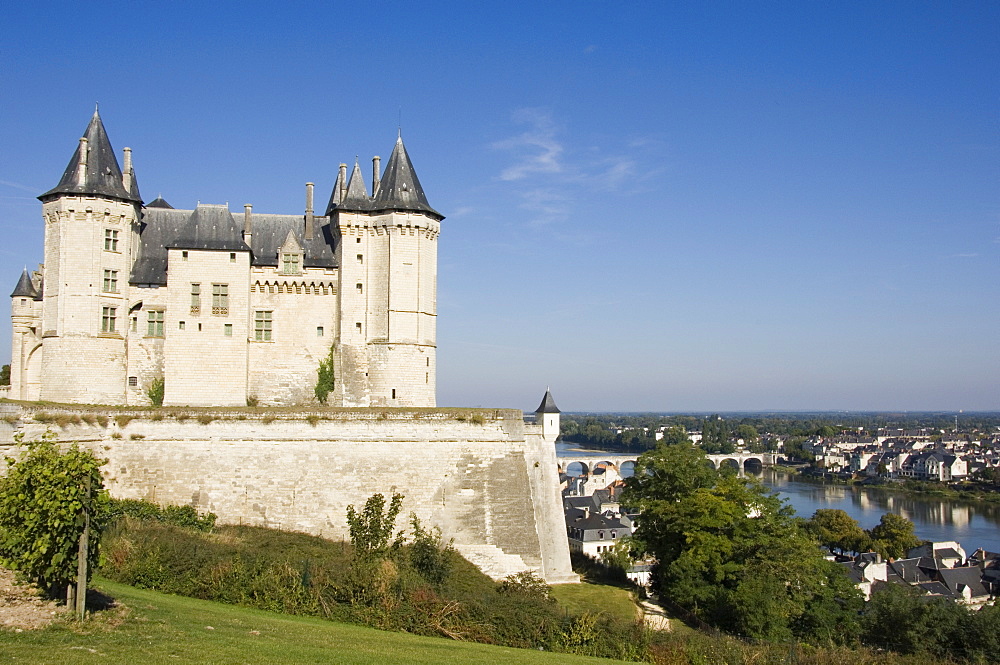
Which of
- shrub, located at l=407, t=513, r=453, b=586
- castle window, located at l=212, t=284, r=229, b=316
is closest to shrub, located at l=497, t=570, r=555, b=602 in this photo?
shrub, located at l=407, t=513, r=453, b=586

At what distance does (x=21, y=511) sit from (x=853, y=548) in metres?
51.1

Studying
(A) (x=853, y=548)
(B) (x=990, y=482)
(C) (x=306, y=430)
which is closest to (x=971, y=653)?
(C) (x=306, y=430)

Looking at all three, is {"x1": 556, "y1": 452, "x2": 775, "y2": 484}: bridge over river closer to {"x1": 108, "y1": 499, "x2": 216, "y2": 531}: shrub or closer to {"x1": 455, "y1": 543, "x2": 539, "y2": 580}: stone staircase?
{"x1": 455, "y1": 543, "x2": 539, "y2": 580}: stone staircase

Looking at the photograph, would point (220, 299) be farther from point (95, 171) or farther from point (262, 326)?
point (95, 171)

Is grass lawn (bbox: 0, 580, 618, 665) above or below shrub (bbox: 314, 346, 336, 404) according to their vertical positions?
below

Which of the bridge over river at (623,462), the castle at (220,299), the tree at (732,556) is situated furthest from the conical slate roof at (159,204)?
the bridge over river at (623,462)

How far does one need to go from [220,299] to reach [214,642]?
1858 cm

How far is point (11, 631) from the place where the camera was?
10266 millimetres

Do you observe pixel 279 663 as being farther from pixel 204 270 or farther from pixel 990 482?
pixel 990 482

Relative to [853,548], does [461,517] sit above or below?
above

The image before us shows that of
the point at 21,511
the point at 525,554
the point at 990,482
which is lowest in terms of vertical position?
the point at 990,482

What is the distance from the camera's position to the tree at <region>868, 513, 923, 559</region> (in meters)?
50.6

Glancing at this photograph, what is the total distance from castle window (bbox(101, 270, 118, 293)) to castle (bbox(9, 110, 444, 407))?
5cm

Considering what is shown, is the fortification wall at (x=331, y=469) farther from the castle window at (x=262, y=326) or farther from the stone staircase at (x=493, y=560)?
the castle window at (x=262, y=326)
